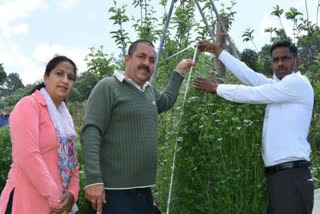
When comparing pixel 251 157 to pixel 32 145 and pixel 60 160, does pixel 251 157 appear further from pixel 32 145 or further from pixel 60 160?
pixel 32 145

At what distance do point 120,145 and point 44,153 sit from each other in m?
0.46

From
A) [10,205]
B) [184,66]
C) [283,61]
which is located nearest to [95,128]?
[10,205]

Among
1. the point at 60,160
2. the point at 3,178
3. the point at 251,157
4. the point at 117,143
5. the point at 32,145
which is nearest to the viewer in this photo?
the point at 32,145

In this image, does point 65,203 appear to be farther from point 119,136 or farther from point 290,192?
point 290,192

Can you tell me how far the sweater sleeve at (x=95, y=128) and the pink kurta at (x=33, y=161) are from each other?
18 centimetres

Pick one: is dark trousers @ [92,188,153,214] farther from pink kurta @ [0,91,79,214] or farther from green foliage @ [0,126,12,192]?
green foliage @ [0,126,12,192]

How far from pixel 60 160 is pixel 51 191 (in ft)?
0.65

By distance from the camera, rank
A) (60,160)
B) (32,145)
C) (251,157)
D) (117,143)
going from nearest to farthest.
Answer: (32,145) → (60,160) → (117,143) → (251,157)

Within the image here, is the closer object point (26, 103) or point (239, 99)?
point (26, 103)

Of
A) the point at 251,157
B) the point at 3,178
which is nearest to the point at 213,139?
the point at 251,157

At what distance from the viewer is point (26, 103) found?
2102 millimetres

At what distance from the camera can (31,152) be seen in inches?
79.1

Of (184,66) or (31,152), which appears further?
(184,66)

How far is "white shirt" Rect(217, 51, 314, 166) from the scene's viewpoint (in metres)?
2.42
